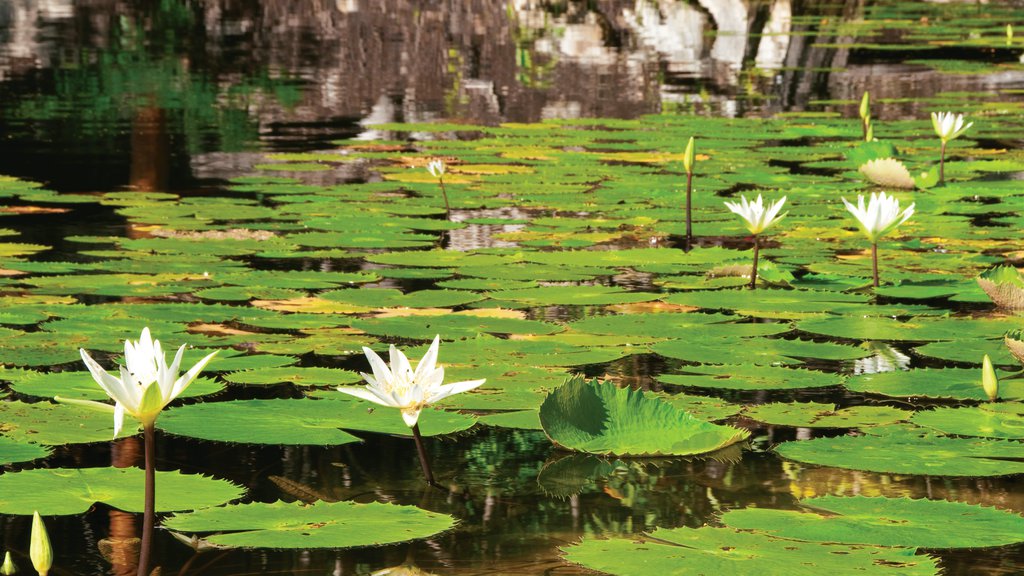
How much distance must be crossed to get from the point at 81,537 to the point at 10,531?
0.11 metres

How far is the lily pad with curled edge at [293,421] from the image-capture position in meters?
2.81

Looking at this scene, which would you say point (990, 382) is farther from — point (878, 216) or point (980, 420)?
point (878, 216)

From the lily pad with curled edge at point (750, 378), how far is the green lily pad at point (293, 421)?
61 centimetres

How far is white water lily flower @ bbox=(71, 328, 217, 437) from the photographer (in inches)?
74.8

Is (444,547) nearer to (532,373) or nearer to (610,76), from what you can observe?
(532,373)

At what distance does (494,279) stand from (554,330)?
0.76 metres

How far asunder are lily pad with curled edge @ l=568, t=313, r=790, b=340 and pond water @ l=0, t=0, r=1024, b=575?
0.05 ft

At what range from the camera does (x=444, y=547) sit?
230cm

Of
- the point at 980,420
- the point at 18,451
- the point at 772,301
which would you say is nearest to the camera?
the point at 18,451

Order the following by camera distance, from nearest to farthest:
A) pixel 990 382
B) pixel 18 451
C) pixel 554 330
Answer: pixel 18 451 → pixel 990 382 → pixel 554 330

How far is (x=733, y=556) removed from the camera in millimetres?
2119

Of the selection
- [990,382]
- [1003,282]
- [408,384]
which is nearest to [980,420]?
[990,382]

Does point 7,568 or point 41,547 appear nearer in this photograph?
point 41,547

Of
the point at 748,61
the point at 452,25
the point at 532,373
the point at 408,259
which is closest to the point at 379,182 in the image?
the point at 408,259
